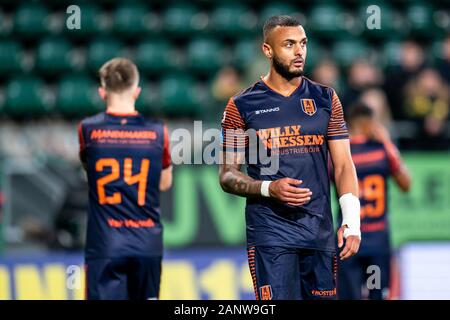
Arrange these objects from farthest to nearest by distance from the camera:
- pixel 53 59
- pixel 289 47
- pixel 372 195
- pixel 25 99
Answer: pixel 53 59, pixel 25 99, pixel 372 195, pixel 289 47

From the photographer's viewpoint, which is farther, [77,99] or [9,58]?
[9,58]

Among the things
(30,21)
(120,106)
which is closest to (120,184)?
(120,106)

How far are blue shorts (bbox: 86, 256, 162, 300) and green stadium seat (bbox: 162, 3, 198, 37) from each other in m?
8.74

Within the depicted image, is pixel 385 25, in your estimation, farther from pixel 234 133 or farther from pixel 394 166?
pixel 234 133

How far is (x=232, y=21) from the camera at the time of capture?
1508 centimetres

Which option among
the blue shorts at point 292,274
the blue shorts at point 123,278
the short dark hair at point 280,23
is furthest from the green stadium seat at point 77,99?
the blue shorts at point 292,274

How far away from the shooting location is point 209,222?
10609 mm

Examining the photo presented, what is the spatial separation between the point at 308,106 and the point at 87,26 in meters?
9.80

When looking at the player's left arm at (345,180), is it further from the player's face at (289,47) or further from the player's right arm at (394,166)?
the player's right arm at (394,166)

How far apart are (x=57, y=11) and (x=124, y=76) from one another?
29.9ft

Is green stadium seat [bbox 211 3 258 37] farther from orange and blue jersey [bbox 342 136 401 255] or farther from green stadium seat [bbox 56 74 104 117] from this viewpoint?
orange and blue jersey [bbox 342 136 401 255]

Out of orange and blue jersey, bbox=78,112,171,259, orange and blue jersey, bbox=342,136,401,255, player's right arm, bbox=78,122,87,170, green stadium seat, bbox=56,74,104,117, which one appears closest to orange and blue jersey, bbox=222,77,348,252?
orange and blue jersey, bbox=78,112,171,259

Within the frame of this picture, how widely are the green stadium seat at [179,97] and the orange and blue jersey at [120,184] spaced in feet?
23.0

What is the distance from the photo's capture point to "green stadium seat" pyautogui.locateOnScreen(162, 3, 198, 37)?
1505cm
